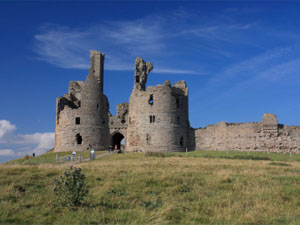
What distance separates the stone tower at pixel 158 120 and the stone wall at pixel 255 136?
164 inches

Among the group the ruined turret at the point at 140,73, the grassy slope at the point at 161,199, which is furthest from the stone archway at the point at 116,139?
the grassy slope at the point at 161,199

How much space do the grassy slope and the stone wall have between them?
23476 millimetres

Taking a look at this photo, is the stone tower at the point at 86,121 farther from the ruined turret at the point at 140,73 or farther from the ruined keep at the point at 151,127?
the ruined turret at the point at 140,73

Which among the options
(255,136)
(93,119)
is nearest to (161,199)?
(255,136)

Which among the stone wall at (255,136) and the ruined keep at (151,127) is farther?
the ruined keep at (151,127)

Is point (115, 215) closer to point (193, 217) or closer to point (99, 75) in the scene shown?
point (193, 217)

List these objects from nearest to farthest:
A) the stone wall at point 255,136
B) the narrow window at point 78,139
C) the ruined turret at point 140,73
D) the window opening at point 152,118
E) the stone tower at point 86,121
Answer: the stone wall at point 255,136 < the window opening at point 152,118 < the stone tower at point 86,121 < the narrow window at point 78,139 < the ruined turret at point 140,73

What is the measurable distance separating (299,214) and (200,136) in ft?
114

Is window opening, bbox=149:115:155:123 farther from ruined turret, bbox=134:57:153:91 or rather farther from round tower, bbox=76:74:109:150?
round tower, bbox=76:74:109:150

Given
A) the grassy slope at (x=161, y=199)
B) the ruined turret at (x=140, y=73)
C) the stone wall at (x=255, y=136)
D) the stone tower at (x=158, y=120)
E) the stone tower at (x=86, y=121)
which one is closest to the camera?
the grassy slope at (x=161, y=199)

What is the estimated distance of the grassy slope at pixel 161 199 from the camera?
9.16m

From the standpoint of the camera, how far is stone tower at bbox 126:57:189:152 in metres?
41.1

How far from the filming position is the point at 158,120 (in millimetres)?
41281

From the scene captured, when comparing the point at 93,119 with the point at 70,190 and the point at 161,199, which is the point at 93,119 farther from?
the point at 70,190
